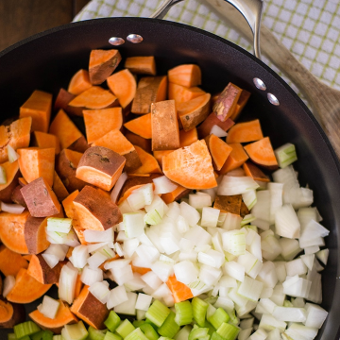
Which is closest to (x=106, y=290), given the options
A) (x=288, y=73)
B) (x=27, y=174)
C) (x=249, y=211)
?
(x=27, y=174)

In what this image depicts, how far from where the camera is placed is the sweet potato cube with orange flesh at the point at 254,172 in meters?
2.04

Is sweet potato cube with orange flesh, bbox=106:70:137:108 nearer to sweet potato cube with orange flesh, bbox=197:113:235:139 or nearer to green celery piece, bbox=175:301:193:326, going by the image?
sweet potato cube with orange flesh, bbox=197:113:235:139

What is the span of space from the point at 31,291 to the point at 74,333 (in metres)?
0.31

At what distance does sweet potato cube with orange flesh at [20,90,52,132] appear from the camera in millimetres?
2008

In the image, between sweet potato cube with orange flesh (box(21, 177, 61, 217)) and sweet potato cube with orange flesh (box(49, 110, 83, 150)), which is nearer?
sweet potato cube with orange flesh (box(21, 177, 61, 217))

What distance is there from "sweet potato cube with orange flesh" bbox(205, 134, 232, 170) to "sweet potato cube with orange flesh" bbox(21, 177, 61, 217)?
0.79m

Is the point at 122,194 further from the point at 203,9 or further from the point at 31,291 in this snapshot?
the point at 203,9

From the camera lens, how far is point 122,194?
196 cm

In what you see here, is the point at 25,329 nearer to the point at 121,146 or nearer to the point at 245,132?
the point at 121,146

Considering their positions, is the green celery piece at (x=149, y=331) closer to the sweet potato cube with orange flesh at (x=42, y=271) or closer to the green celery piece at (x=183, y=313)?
the green celery piece at (x=183, y=313)

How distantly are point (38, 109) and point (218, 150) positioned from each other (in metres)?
0.94

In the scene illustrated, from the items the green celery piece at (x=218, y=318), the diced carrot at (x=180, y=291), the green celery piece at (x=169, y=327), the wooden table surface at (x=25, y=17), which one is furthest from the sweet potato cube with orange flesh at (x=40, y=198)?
the wooden table surface at (x=25, y=17)

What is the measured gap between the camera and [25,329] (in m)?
2.00

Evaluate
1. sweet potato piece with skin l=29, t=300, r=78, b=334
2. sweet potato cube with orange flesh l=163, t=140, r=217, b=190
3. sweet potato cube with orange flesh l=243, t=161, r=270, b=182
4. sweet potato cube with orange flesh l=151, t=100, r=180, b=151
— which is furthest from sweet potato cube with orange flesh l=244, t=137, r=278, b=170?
sweet potato piece with skin l=29, t=300, r=78, b=334
